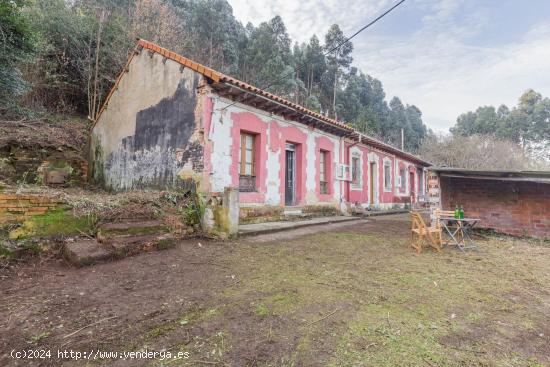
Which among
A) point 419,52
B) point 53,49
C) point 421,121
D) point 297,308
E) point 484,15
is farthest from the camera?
point 421,121

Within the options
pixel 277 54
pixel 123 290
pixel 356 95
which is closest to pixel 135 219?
pixel 123 290

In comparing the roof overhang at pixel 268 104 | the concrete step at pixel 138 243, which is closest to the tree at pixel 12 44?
the roof overhang at pixel 268 104

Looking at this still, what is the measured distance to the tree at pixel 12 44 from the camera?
765 centimetres

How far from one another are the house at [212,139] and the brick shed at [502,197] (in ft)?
13.2

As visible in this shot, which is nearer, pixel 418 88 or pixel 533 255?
pixel 533 255

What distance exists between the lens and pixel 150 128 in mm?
8219

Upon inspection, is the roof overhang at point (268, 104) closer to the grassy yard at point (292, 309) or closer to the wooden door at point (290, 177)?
the wooden door at point (290, 177)

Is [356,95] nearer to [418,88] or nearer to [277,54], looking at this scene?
[277,54]

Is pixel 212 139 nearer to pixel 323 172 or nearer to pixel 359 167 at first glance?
pixel 323 172

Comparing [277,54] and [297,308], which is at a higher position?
[277,54]

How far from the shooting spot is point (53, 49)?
11.9 metres

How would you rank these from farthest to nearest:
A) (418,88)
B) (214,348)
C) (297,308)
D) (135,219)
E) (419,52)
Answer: (418,88)
(419,52)
(135,219)
(297,308)
(214,348)

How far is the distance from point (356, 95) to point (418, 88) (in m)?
11.9

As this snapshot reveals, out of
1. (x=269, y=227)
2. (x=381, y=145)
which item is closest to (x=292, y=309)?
(x=269, y=227)
